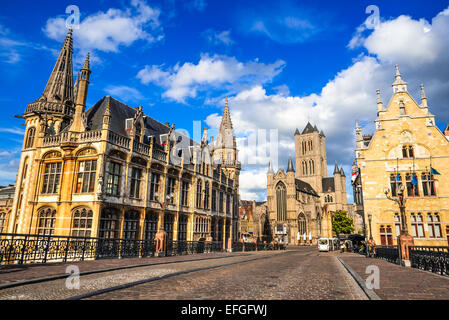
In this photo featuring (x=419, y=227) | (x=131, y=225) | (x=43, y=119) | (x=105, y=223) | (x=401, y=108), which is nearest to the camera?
(x=105, y=223)

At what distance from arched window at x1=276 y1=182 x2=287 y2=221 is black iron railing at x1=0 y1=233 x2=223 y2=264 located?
5947cm

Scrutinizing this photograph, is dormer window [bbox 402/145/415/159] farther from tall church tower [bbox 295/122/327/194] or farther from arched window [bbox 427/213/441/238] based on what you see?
tall church tower [bbox 295/122/327/194]

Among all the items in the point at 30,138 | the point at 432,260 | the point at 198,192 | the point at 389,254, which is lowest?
the point at 389,254

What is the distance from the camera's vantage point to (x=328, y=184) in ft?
374

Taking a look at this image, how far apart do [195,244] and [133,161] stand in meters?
9.55

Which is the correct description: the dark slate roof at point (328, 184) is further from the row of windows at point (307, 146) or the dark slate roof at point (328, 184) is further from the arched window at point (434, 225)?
the arched window at point (434, 225)

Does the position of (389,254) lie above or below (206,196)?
below


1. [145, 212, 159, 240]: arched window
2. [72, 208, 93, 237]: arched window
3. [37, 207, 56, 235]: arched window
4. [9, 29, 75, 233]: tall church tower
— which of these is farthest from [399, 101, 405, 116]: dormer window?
[9, 29, 75, 233]: tall church tower

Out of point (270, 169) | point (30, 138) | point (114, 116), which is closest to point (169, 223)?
point (114, 116)

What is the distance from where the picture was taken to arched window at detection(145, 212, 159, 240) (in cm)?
2616

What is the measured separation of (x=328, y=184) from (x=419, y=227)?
89.3 meters

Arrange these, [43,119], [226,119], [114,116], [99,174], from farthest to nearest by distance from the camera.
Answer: [226,119]
[43,119]
[114,116]
[99,174]

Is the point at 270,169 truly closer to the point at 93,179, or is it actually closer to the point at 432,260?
the point at 93,179

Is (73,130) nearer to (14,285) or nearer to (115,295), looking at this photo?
(14,285)
